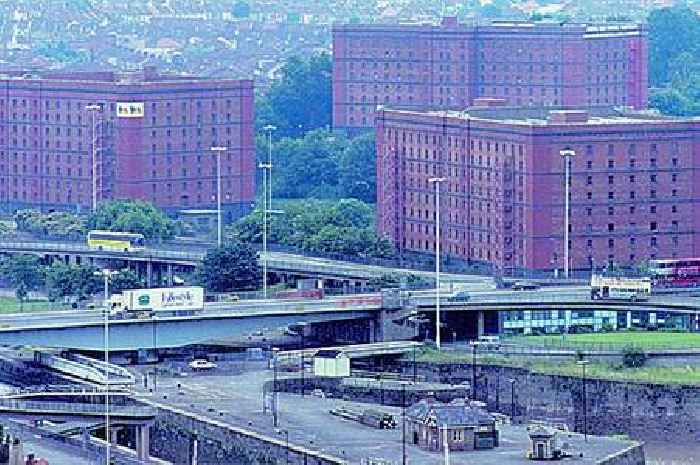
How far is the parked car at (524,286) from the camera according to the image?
137 m

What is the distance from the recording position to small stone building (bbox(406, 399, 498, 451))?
10188 cm

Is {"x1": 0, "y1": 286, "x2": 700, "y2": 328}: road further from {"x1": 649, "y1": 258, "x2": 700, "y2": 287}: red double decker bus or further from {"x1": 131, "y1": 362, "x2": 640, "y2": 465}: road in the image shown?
{"x1": 131, "y1": 362, "x2": 640, "y2": 465}: road

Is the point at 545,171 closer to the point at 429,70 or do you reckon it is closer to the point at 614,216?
the point at 614,216

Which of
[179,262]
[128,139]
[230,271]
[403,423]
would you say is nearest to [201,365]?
[230,271]

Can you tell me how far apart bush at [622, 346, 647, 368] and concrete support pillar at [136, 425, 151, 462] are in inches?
760

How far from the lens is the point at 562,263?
144 m

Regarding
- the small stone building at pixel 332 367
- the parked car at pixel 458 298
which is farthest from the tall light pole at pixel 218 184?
the small stone building at pixel 332 367

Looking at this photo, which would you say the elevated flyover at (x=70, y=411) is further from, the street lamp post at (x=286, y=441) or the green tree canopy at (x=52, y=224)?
the green tree canopy at (x=52, y=224)

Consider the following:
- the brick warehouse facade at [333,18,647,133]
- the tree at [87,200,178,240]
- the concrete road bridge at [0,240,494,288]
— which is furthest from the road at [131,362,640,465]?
the brick warehouse facade at [333,18,647,133]

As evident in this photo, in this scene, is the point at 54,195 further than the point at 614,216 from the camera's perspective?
Yes

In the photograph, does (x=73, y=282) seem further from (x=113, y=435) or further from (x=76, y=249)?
(x=113, y=435)

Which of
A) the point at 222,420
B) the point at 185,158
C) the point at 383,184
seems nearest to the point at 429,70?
the point at 185,158

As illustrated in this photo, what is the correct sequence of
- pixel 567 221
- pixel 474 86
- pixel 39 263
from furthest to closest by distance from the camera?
1. pixel 474 86
2. pixel 39 263
3. pixel 567 221

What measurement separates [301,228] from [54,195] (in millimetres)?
22341
